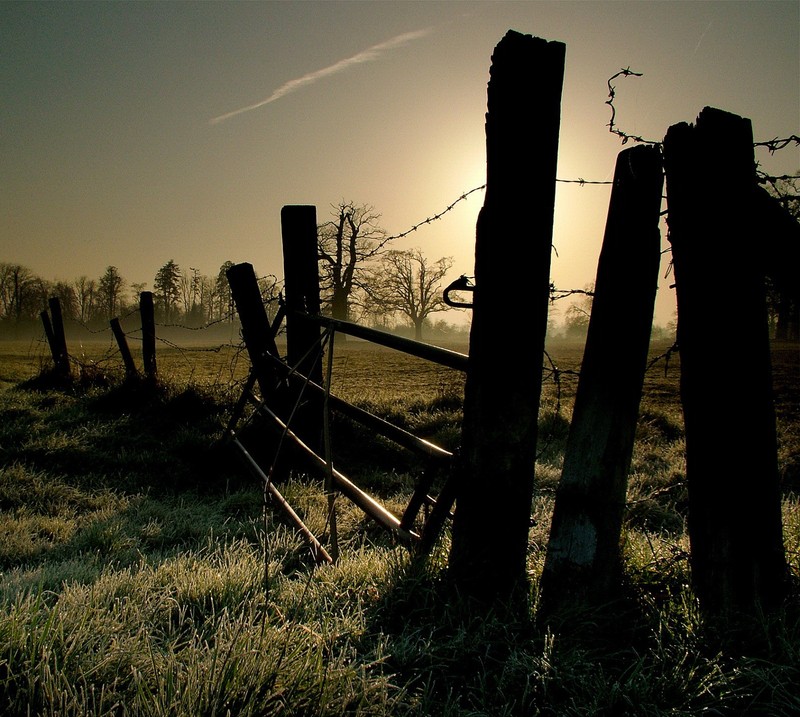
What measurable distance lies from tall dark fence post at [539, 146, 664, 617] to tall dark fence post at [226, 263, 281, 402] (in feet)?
12.8

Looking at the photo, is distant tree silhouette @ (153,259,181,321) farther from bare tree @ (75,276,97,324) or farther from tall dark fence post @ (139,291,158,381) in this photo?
tall dark fence post @ (139,291,158,381)

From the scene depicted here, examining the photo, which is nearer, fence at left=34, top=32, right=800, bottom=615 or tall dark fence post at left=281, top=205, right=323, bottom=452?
fence at left=34, top=32, right=800, bottom=615

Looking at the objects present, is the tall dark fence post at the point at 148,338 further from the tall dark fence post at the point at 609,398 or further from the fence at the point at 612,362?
the tall dark fence post at the point at 609,398

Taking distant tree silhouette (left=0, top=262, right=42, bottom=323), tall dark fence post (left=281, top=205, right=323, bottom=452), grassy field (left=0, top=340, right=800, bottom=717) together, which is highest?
distant tree silhouette (left=0, top=262, right=42, bottom=323)

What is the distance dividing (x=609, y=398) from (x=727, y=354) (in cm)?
44

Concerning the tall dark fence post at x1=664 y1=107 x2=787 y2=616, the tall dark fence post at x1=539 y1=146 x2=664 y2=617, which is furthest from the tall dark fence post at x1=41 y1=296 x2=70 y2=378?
the tall dark fence post at x1=664 y1=107 x2=787 y2=616

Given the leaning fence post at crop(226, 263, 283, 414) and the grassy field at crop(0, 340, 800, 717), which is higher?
the leaning fence post at crop(226, 263, 283, 414)

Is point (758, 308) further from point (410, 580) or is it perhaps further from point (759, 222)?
point (410, 580)

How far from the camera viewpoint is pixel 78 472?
17.2ft

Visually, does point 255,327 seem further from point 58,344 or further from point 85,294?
point 85,294

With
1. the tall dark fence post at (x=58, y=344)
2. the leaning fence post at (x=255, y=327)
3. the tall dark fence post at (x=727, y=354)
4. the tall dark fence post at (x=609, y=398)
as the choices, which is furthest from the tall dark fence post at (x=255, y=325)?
the tall dark fence post at (x=58, y=344)

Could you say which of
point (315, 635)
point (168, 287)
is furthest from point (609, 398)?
point (168, 287)

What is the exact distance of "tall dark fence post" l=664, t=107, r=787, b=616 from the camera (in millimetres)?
1931

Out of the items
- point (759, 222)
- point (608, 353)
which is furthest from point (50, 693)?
point (759, 222)
